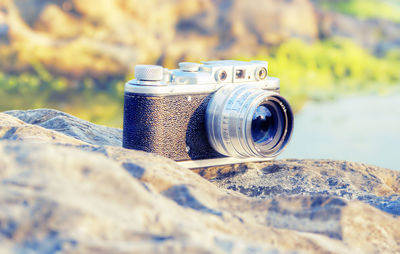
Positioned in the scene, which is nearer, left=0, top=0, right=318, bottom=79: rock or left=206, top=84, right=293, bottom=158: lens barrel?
left=206, top=84, right=293, bottom=158: lens barrel

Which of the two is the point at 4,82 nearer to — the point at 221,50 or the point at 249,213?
the point at 221,50

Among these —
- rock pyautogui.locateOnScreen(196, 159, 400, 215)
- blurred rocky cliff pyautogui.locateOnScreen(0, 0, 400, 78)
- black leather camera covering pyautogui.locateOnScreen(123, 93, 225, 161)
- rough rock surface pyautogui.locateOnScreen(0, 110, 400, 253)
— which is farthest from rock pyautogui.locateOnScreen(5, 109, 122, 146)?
blurred rocky cliff pyautogui.locateOnScreen(0, 0, 400, 78)

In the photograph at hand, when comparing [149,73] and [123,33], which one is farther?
[123,33]

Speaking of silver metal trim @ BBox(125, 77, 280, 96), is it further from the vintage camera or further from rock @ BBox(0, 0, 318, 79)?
rock @ BBox(0, 0, 318, 79)

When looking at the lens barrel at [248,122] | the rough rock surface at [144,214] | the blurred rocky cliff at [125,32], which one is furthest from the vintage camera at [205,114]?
the blurred rocky cliff at [125,32]

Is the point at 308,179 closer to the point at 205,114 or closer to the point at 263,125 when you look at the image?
the point at 263,125

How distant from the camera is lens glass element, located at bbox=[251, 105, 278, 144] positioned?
132 cm

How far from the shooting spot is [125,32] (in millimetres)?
3607

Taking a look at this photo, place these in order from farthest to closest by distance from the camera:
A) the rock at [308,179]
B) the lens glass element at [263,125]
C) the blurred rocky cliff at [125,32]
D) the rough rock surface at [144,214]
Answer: the blurred rocky cliff at [125,32] → the lens glass element at [263,125] → the rock at [308,179] → the rough rock surface at [144,214]

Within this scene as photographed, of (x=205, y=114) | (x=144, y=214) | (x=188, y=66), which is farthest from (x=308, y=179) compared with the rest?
(x=144, y=214)

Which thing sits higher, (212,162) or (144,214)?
(144,214)

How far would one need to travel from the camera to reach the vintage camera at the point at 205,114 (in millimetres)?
1251

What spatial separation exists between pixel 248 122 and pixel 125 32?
2.52m

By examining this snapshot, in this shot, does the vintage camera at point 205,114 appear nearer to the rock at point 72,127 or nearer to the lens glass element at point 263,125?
the lens glass element at point 263,125
